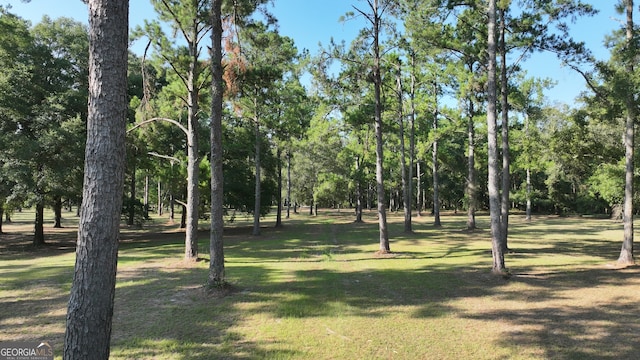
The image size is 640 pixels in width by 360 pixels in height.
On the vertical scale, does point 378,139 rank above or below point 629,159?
above

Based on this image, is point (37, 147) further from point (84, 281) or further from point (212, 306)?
point (84, 281)

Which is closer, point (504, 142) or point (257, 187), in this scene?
point (504, 142)

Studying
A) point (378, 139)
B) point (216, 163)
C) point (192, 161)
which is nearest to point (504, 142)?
point (378, 139)

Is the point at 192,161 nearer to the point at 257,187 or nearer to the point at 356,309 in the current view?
the point at 356,309

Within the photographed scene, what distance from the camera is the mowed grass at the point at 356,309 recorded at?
5055 millimetres

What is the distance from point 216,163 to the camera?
8.20 metres

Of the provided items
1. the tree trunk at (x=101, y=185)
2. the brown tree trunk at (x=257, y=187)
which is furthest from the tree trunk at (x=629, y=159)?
the brown tree trunk at (x=257, y=187)

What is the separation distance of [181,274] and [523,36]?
46.1 ft

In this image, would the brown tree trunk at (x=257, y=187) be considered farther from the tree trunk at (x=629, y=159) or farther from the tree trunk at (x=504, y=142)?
the tree trunk at (x=629, y=159)

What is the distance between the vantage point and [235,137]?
25.5 m

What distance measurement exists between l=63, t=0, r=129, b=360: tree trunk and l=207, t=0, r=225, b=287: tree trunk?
484 cm

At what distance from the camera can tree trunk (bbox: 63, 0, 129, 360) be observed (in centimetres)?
312

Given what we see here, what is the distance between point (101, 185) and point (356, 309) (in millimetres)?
5015

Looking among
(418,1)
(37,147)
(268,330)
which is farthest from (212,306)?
(37,147)
